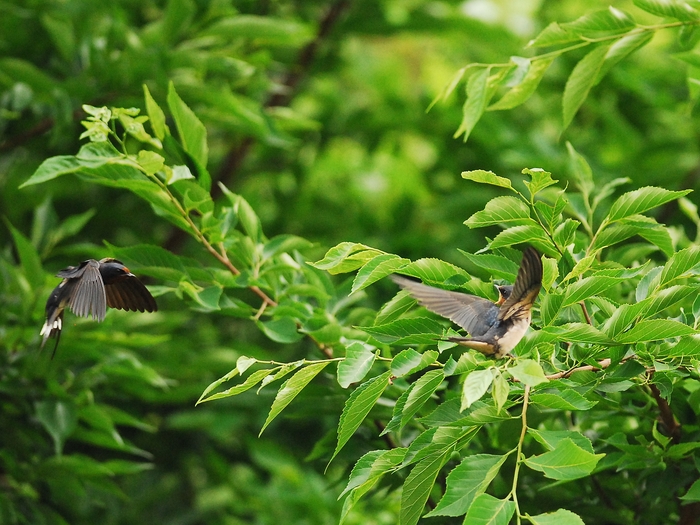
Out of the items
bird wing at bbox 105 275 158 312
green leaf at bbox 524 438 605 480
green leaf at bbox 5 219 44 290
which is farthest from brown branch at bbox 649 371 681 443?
green leaf at bbox 5 219 44 290

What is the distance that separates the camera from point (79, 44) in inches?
90.6

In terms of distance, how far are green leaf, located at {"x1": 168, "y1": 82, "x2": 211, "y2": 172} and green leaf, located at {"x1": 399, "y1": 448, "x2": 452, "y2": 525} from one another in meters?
0.66

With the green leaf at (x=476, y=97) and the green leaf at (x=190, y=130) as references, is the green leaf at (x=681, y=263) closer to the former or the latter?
the green leaf at (x=476, y=97)

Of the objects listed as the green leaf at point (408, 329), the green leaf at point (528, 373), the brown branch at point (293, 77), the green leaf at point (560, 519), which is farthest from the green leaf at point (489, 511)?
the brown branch at point (293, 77)

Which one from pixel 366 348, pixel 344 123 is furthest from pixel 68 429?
pixel 344 123

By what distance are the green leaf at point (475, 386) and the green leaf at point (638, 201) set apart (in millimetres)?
341

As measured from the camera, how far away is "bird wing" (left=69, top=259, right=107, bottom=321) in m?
1.18

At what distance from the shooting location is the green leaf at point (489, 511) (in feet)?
2.87

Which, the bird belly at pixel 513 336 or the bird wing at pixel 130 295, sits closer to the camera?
the bird belly at pixel 513 336

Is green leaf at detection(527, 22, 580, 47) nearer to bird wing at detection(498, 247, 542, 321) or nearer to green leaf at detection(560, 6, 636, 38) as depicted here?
green leaf at detection(560, 6, 636, 38)

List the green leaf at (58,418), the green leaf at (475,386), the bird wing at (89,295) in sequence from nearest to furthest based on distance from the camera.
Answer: the green leaf at (475,386)
the bird wing at (89,295)
the green leaf at (58,418)

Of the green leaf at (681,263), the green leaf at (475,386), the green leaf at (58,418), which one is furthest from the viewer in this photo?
the green leaf at (58,418)

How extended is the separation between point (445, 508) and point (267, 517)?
1765 millimetres

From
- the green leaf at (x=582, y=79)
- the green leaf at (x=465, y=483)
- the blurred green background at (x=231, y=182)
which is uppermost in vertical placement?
the green leaf at (x=582, y=79)
